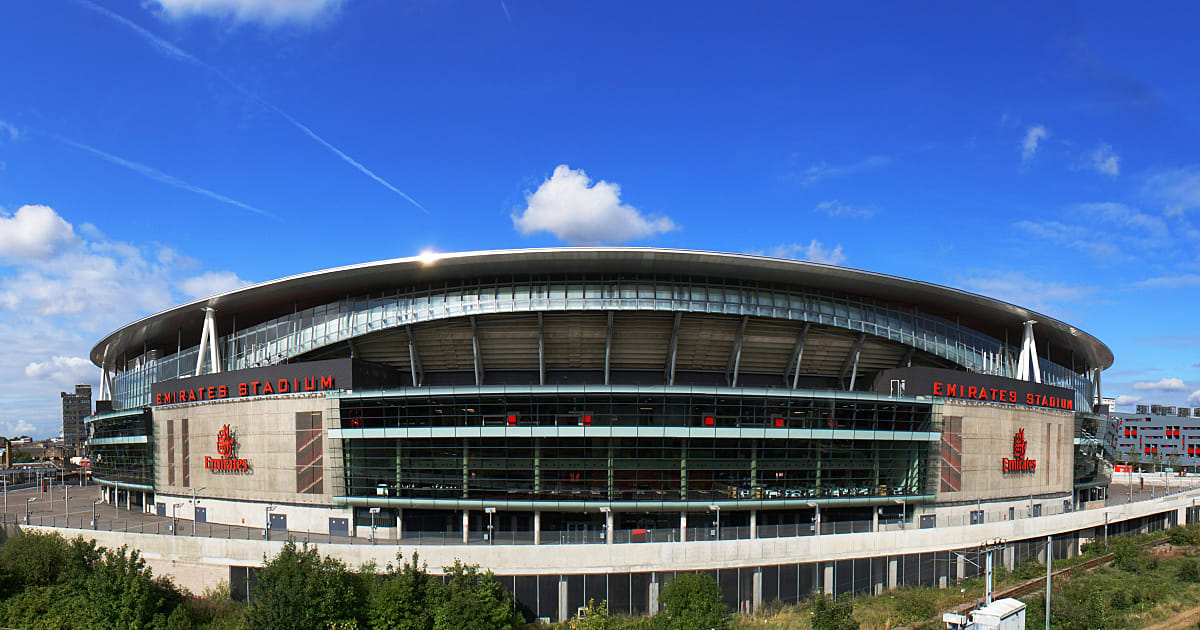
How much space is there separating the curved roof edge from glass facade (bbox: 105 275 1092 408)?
87 cm

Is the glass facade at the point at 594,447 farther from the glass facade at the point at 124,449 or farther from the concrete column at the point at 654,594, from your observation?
the glass facade at the point at 124,449

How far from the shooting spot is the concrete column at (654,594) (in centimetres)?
3759

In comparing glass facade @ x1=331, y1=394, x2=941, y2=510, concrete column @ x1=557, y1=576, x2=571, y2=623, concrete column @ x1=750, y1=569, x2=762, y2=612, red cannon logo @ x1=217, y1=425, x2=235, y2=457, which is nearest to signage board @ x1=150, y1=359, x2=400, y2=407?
glass facade @ x1=331, y1=394, x2=941, y2=510

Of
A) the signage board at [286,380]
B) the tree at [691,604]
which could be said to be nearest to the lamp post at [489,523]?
the tree at [691,604]

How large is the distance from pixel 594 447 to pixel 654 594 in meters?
10.7

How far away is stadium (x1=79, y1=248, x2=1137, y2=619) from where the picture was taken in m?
42.2

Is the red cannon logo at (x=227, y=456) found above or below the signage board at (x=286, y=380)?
below

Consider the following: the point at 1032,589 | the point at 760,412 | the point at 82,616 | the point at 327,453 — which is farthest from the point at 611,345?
the point at 82,616

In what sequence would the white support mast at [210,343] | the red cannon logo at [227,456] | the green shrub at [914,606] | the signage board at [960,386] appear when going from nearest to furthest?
the green shrub at [914,606] → the red cannon logo at [227,456] → the signage board at [960,386] → the white support mast at [210,343]

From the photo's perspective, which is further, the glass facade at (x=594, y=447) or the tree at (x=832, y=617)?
the glass facade at (x=594, y=447)

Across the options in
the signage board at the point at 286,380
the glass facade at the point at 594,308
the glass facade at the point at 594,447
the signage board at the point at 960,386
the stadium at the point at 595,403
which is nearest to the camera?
the glass facade at the point at 594,447

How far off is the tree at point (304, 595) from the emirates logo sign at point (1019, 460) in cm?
4600

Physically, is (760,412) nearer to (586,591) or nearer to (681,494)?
(681,494)

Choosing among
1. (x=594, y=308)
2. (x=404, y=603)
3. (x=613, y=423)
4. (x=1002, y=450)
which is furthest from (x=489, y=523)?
(x=1002, y=450)
